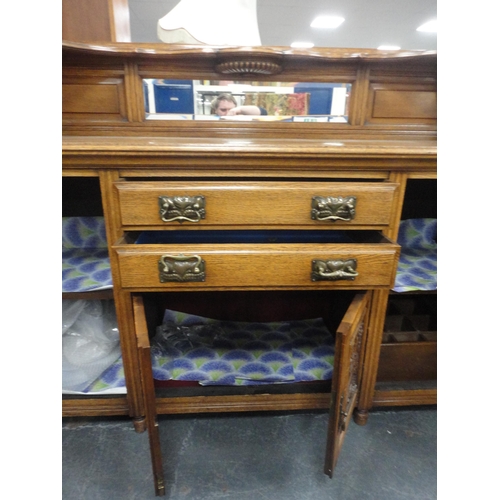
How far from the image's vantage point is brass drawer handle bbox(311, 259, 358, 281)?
78 centimetres

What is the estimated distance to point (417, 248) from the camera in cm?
127

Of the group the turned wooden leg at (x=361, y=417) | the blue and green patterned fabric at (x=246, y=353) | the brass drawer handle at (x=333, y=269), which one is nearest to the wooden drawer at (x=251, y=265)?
the brass drawer handle at (x=333, y=269)

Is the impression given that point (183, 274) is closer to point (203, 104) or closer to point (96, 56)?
point (203, 104)

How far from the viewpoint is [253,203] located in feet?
2.53

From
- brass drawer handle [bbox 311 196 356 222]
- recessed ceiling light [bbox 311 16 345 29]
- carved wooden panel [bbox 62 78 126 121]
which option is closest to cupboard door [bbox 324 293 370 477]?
brass drawer handle [bbox 311 196 356 222]

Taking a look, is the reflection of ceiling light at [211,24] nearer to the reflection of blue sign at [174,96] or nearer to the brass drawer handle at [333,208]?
the reflection of blue sign at [174,96]

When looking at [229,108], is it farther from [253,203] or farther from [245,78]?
[253,203]

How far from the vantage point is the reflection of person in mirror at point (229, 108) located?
101cm

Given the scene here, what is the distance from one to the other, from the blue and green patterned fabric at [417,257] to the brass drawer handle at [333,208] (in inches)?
12.7

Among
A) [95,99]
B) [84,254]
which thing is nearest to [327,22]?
[95,99]

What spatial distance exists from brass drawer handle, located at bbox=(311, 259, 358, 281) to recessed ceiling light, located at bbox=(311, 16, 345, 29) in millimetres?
4568

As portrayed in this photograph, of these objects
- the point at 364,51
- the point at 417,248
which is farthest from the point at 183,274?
the point at 417,248

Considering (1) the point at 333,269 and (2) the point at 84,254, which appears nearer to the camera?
(1) the point at 333,269

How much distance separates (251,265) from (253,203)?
14 centimetres
